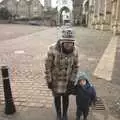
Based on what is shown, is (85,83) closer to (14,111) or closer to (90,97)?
(90,97)

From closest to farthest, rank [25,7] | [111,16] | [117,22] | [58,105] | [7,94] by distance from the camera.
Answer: [58,105] → [7,94] → [117,22] → [111,16] → [25,7]

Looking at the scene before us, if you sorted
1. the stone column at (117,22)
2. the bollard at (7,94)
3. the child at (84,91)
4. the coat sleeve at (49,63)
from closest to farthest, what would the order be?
the coat sleeve at (49,63) < the child at (84,91) < the bollard at (7,94) < the stone column at (117,22)

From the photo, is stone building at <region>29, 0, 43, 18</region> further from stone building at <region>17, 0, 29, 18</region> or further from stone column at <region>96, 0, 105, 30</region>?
stone column at <region>96, 0, 105, 30</region>

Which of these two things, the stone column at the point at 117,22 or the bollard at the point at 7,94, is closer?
the bollard at the point at 7,94

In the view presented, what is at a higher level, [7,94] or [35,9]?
[35,9]

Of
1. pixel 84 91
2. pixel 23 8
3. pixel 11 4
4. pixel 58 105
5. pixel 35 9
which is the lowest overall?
pixel 58 105

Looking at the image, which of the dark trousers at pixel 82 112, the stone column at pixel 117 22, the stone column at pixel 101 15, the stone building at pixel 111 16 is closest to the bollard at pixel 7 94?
the dark trousers at pixel 82 112

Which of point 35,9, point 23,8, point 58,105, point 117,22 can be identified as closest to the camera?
point 58,105

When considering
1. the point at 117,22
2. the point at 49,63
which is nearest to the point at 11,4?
the point at 117,22

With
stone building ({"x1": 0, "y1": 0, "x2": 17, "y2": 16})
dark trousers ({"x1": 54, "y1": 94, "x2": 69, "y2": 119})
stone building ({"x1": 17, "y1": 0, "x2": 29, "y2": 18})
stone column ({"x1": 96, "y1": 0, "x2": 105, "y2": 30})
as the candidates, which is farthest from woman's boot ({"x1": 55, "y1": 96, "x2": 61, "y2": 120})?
stone building ({"x1": 0, "y1": 0, "x2": 17, "y2": 16})

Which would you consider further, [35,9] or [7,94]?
[35,9]

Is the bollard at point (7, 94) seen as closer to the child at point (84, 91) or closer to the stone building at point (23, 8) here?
the child at point (84, 91)

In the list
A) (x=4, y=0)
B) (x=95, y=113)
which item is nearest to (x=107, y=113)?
(x=95, y=113)

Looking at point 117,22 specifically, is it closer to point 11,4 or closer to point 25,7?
point 25,7
